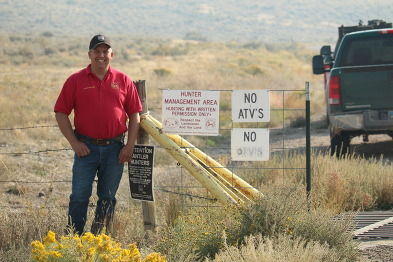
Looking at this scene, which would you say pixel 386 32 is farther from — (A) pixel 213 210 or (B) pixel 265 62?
(B) pixel 265 62

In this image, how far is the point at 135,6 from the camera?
120 metres

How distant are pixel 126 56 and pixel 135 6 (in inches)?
2946

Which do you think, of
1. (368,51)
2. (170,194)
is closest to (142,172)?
(170,194)

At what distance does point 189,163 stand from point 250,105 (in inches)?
32.1

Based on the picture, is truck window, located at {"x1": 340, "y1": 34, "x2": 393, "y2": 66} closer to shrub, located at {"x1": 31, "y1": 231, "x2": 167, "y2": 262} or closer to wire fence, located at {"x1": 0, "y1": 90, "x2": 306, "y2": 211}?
wire fence, located at {"x1": 0, "y1": 90, "x2": 306, "y2": 211}

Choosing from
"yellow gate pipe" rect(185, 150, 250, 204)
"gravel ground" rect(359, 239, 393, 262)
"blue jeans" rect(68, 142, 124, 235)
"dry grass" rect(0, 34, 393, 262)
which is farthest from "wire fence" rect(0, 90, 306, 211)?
"gravel ground" rect(359, 239, 393, 262)

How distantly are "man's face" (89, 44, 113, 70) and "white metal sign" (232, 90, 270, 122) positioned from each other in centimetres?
128

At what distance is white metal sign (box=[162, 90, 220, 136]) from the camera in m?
7.04

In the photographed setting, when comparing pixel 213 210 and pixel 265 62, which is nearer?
pixel 213 210

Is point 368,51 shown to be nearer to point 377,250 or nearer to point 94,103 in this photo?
point 377,250

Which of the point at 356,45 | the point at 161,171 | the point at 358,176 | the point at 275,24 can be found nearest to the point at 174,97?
the point at 358,176

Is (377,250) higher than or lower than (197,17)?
lower

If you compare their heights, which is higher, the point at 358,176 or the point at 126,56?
the point at 126,56

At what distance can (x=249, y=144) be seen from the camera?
7.04 meters
